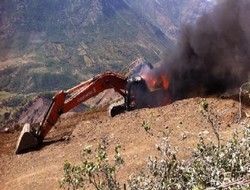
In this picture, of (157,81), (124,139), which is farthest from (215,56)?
(124,139)

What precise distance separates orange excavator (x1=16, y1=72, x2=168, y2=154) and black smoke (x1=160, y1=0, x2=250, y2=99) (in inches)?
79.5

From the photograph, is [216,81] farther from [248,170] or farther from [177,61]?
[248,170]

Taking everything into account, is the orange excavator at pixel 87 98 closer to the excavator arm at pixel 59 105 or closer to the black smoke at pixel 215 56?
the excavator arm at pixel 59 105

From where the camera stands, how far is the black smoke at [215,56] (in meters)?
19.1

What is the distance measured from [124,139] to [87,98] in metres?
2.82

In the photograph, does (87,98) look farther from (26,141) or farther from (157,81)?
(157,81)

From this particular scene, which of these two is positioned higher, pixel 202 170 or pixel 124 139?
pixel 124 139

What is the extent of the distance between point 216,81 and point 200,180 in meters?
15.6

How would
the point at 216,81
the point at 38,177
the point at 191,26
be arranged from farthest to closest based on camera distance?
the point at 191,26
the point at 216,81
the point at 38,177

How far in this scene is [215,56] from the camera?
19.9 meters

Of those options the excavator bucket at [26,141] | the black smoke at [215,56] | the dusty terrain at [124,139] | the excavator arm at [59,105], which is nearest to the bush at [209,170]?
the dusty terrain at [124,139]

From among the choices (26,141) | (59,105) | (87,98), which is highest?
(87,98)

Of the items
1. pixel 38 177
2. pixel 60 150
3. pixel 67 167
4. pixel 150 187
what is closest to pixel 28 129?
pixel 60 150

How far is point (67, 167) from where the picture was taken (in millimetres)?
6410
